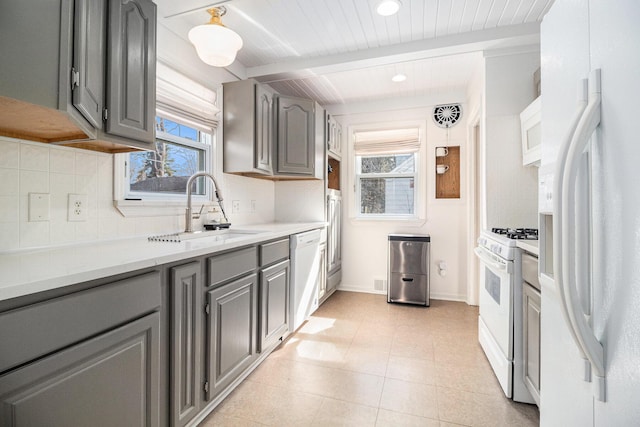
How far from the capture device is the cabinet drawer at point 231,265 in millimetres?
1529

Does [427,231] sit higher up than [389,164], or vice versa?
[389,164]

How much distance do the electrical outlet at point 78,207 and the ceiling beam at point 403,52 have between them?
206 centimetres

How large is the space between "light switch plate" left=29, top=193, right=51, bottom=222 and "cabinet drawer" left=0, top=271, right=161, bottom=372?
710 millimetres

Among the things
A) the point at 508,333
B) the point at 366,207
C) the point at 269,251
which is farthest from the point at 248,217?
the point at 508,333

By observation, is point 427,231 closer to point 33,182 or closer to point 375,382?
point 375,382

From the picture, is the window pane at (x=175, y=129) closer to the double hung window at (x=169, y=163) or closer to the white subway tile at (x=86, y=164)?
the double hung window at (x=169, y=163)

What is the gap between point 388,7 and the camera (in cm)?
207

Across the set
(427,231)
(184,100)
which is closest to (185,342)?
(184,100)

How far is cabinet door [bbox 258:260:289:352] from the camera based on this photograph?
2.05 metres

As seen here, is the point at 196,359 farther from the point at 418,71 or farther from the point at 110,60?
the point at 418,71

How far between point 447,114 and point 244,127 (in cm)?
244

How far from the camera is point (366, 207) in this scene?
13.5ft

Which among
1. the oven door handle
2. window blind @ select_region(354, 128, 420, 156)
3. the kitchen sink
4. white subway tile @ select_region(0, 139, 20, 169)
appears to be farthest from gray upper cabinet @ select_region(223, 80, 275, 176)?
the oven door handle

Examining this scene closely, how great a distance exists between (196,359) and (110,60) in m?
1.43
